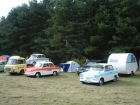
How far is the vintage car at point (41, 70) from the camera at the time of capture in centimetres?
2097

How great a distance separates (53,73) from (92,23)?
13397mm

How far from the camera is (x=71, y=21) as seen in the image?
110 feet

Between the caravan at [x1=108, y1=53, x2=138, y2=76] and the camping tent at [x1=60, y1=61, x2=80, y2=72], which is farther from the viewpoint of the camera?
the camping tent at [x1=60, y1=61, x2=80, y2=72]

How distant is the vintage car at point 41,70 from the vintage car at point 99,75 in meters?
5.75

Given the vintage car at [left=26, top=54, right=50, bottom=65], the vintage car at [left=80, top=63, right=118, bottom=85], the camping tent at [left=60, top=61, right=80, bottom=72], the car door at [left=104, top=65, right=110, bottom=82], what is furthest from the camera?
the vintage car at [left=26, top=54, right=50, bottom=65]

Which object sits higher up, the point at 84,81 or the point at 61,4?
the point at 61,4

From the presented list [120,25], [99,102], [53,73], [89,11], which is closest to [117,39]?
[120,25]

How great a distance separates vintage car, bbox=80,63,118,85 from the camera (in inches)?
649

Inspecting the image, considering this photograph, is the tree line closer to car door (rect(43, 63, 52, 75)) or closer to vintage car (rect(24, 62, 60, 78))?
vintage car (rect(24, 62, 60, 78))

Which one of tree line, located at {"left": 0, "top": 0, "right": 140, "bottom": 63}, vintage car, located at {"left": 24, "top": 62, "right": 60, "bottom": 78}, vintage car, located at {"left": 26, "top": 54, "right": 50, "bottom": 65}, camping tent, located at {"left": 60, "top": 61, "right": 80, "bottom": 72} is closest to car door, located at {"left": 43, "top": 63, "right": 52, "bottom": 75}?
vintage car, located at {"left": 24, "top": 62, "right": 60, "bottom": 78}

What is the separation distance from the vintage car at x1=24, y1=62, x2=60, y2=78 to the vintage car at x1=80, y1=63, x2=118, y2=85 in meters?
5.75

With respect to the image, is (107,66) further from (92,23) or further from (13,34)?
(13,34)

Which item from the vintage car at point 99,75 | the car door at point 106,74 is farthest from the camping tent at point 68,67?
the car door at point 106,74

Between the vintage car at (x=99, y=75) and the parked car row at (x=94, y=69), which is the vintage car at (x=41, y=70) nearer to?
the parked car row at (x=94, y=69)
